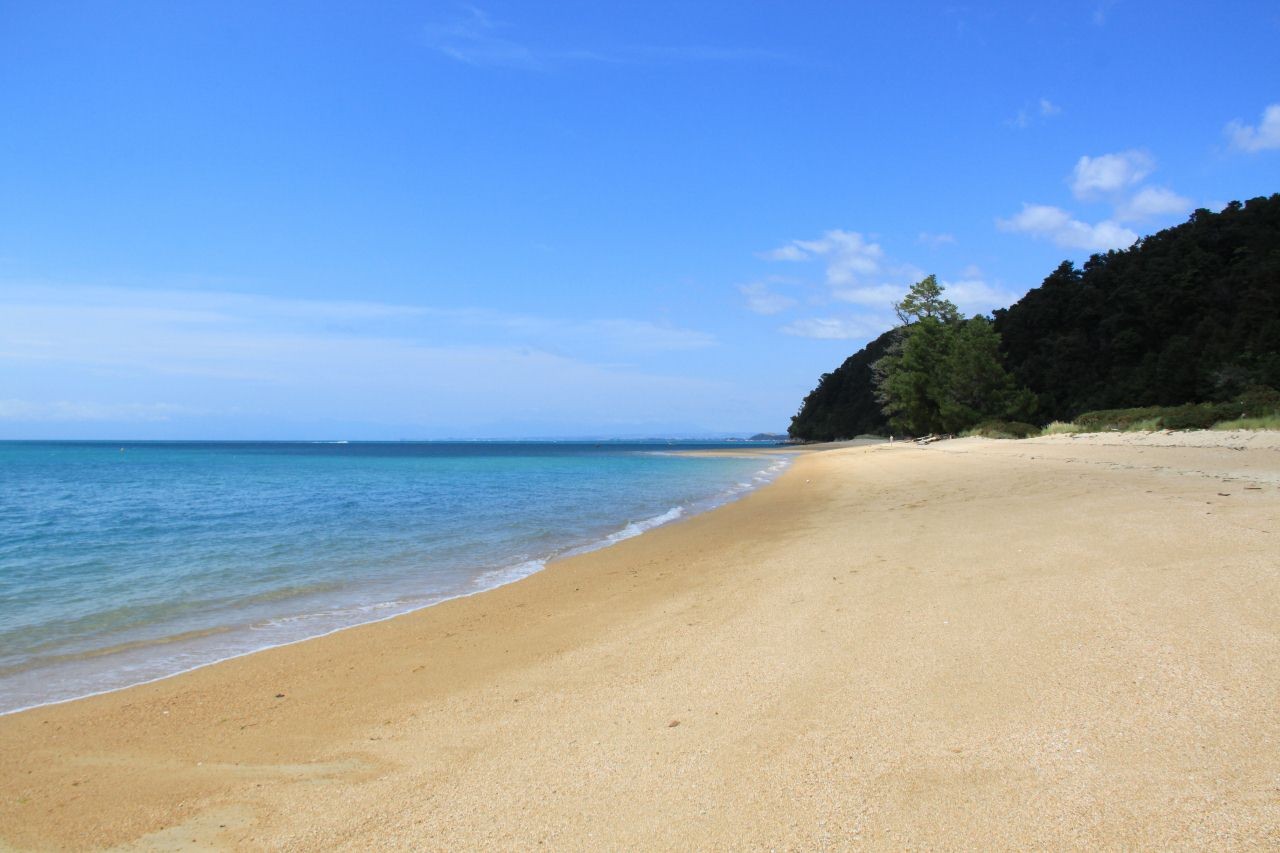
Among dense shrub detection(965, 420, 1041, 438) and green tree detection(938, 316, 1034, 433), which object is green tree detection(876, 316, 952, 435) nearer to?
green tree detection(938, 316, 1034, 433)

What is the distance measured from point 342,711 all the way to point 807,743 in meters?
3.45

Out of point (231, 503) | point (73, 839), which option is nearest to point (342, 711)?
point (73, 839)

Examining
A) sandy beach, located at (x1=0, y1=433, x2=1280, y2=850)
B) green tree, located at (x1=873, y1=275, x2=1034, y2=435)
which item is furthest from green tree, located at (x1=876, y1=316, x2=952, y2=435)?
sandy beach, located at (x1=0, y1=433, x2=1280, y2=850)

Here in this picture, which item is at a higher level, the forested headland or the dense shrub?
the forested headland

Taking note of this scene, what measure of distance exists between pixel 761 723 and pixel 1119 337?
54960mm

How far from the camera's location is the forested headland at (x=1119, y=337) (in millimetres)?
39312

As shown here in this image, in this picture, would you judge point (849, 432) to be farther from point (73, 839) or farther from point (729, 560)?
point (73, 839)

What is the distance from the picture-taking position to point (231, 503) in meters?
24.0

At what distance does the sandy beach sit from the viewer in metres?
2.91

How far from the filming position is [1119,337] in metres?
47.7

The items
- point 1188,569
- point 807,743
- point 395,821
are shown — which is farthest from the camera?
point 1188,569

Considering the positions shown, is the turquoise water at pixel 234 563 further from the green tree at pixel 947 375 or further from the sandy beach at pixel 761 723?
the green tree at pixel 947 375

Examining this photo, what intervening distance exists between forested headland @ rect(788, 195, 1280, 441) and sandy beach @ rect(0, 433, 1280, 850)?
111ft

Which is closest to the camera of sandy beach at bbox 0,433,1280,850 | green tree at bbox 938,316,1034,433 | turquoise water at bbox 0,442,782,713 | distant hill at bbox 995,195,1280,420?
sandy beach at bbox 0,433,1280,850
